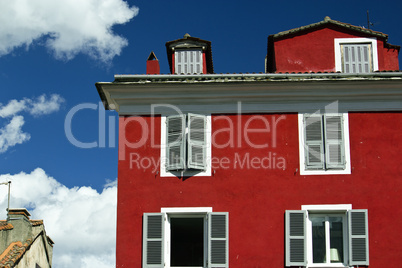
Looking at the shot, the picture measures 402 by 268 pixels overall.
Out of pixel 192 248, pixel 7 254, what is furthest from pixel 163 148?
pixel 7 254

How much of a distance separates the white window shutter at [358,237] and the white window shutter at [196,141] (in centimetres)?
399

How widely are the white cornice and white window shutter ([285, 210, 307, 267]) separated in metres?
2.85

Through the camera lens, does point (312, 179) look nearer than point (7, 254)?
Yes

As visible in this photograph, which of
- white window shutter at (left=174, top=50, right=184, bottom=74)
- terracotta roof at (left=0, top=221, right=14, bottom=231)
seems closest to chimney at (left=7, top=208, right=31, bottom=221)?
terracotta roof at (left=0, top=221, right=14, bottom=231)

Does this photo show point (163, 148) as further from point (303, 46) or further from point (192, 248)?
point (303, 46)

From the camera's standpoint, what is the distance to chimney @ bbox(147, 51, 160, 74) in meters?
20.4

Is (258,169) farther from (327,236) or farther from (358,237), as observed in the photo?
(358,237)

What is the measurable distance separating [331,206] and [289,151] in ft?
5.90

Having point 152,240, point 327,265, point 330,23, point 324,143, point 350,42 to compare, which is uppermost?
point 330,23

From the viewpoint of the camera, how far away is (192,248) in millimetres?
18547

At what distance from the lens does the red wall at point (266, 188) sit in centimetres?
1747

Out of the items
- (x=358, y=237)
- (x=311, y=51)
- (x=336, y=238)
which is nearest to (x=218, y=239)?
(x=336, y=238)

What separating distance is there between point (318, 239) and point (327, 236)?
0.78 ft

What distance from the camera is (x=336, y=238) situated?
1752 cm
